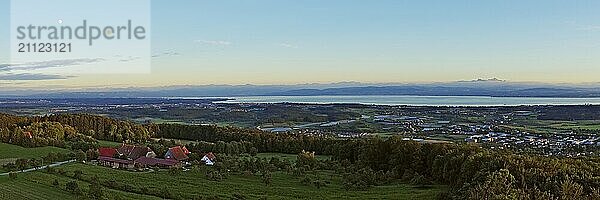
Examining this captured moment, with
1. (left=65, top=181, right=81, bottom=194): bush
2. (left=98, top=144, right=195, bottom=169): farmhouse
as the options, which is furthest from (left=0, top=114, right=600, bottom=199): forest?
(left=65, top=181, right=81, bottom=194): bush

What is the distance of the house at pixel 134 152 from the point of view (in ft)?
124

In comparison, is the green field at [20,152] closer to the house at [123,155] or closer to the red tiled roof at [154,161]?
the house at [123,155]

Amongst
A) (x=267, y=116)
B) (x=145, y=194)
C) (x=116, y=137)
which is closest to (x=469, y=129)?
(x=267, y=116)

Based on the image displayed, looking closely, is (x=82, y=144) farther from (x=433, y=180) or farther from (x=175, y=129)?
(x=433, y=180)

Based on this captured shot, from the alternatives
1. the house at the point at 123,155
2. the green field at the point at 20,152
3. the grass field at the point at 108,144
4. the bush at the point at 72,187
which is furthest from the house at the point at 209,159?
the bush at the point at 72,187

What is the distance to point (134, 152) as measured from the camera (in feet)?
126

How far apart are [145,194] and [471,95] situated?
159541mm

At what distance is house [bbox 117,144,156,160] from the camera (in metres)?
37.8

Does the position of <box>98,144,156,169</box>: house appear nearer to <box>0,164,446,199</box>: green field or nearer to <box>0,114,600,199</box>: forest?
<box>0,114,600,199</box>: forest

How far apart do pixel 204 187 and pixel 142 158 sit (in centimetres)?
1162

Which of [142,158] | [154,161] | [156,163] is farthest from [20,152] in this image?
[156,163]

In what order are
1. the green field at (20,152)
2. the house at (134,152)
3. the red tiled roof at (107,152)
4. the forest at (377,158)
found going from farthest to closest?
the red tiled roof at (107,152)
the house at (134,152)
the green field at (20,152)
the forest at (377,158)

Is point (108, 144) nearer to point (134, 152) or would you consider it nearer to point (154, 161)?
point (134, 152)

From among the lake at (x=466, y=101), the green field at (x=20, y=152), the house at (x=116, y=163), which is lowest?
the house at (x=116, y=163)
